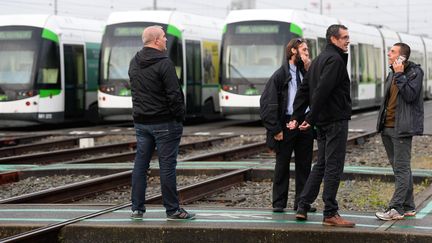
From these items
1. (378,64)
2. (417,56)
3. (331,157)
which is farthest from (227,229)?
(417,56)

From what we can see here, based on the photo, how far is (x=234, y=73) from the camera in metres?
24.7

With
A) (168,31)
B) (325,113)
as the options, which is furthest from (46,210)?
(168,31)

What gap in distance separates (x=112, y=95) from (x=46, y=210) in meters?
16.3

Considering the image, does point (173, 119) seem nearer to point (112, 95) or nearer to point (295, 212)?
point (295, 212)

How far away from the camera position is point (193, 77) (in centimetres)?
2620

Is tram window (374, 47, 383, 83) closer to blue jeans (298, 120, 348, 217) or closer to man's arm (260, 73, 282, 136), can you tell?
man's arm (260, 73, 282, 136)

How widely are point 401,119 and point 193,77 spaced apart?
1849 cm

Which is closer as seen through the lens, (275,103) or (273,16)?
(275,103)

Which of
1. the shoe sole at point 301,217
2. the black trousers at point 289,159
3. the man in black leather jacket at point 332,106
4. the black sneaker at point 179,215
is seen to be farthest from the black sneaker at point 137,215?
the man in black leather jacket at point 332,106

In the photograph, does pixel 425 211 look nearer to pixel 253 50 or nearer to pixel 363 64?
pixel 253 50

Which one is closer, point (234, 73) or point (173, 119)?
point (173, 119)

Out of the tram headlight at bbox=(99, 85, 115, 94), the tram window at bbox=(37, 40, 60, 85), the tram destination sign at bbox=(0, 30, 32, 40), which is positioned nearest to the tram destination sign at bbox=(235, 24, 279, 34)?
the tram headlight at bbox=(99, 85, 115, 94)

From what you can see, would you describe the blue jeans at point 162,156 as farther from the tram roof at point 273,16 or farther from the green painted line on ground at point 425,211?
the tram roof at point 273,16

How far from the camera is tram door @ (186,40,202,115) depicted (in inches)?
1012
